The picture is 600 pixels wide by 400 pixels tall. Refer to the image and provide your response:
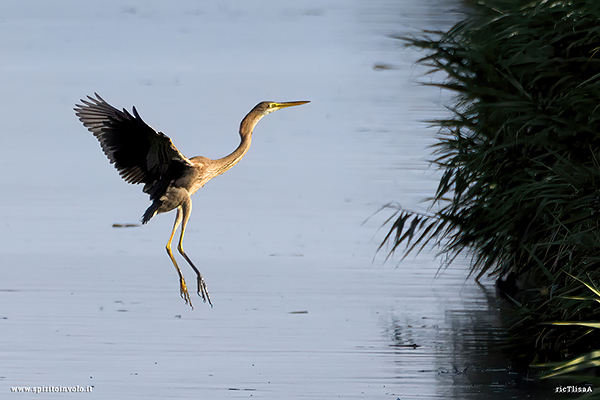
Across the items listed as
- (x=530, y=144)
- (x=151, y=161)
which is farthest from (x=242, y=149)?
(x=530, y=144)

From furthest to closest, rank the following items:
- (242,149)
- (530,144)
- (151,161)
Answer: (242,149)
(530,144)
(151,161)

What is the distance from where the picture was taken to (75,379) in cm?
657

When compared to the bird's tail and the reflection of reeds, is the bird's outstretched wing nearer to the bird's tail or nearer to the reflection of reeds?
the bird's tail

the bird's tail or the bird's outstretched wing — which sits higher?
the bird's outstretched wing

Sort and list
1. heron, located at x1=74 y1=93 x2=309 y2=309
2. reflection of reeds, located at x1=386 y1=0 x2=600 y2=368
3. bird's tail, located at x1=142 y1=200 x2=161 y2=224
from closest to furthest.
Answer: reflection of reeds, located at x1=386 y1=0 x2=600 y2=368 → heron, located at x1=74 y1=93 x2=309 y2=309 → bird's tail, located at x1=142 y1=200 x2=161 y2=224

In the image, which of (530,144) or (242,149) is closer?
(530,144)

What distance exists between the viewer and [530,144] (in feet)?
27.2

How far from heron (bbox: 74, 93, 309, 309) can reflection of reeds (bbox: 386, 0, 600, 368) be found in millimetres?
2107

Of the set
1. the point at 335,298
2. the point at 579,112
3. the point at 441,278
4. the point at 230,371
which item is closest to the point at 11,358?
the point at 230,371

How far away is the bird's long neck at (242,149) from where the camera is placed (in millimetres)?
8656

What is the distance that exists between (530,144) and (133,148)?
3224mm

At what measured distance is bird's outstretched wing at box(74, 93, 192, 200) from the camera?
804 cm

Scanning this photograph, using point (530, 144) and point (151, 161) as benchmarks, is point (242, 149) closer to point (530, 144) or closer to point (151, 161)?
point (151, 161)

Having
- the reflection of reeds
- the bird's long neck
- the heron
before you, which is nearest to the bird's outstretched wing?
the heron
